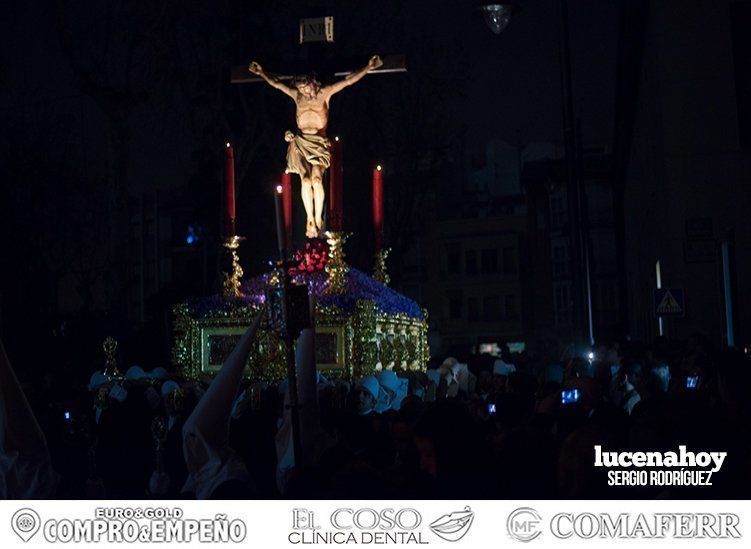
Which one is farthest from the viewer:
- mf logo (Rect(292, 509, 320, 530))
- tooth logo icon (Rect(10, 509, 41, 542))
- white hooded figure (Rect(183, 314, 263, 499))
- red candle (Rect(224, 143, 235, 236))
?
red candle (Rect(224, 143, 235, 236))

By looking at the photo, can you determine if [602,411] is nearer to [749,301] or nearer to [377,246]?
[377,246]

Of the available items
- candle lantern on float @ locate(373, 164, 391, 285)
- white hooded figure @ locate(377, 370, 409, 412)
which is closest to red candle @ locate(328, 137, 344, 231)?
candle lantern on float @ locate(373, 164, 391, 285)

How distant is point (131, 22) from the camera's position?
2298 cm

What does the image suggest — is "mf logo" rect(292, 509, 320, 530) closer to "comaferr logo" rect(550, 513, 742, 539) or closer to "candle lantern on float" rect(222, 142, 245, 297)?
"comaferr logo" rect(550, 513, 742, 539)

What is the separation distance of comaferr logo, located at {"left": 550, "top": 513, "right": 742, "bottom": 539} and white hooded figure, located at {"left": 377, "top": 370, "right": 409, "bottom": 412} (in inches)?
178

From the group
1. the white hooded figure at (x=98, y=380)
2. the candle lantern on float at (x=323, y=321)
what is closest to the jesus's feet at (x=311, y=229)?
the candle lantern on float at (x=323, y=321)

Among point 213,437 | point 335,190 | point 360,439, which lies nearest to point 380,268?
point 335,190

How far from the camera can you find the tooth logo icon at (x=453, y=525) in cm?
688

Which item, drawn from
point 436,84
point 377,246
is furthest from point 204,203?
point 377,246

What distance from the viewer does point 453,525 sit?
702cm

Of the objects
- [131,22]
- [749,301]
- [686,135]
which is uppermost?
[131,22]

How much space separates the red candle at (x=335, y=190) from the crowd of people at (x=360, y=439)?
121 inches

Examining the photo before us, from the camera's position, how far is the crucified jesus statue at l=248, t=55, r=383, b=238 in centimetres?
1390

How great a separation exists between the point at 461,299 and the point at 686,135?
4363 centimetres
